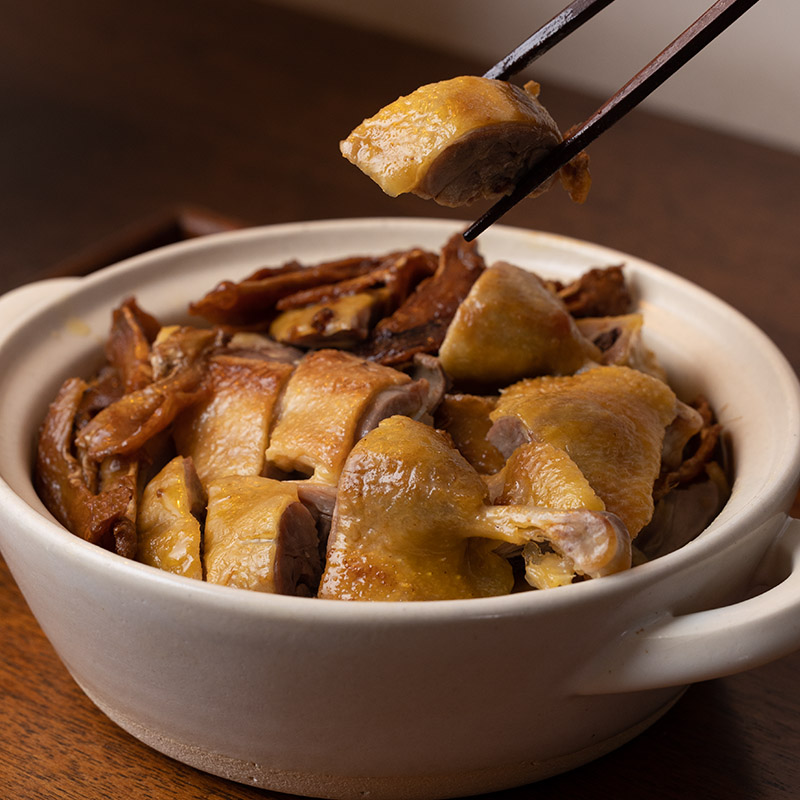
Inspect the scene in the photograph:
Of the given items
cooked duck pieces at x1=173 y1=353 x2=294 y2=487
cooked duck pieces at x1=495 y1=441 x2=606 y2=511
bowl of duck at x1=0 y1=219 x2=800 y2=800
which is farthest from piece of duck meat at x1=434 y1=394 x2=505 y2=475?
cooked duck pieces at x1=173 y1=353 x2=294 y2=487

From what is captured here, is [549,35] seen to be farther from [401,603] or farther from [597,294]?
[401,603]

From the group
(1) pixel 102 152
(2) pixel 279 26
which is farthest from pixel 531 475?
(2) pixel 279 26

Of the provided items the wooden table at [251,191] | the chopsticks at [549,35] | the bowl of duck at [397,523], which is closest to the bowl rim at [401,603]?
the bowl of duck at [397,523]

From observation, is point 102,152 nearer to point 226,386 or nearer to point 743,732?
point 226,386

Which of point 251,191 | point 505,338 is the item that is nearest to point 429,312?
point 505,338

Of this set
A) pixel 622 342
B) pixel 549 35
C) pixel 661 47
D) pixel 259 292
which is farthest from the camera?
pixel 661 47

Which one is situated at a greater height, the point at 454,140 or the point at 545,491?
the point at 454,140
